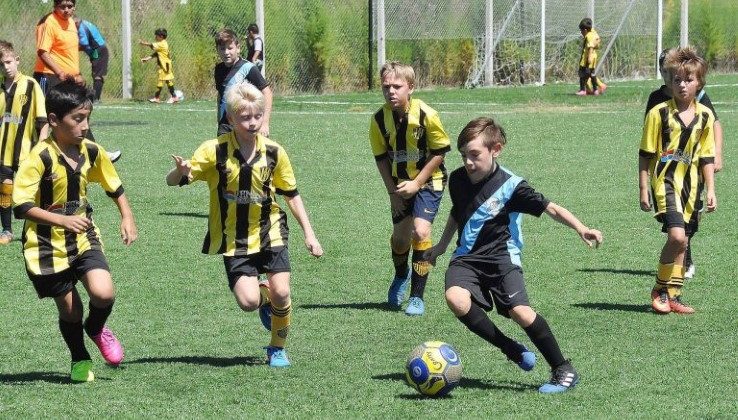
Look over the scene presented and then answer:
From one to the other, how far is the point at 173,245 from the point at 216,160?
4.41m

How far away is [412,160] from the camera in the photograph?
8.36 metres

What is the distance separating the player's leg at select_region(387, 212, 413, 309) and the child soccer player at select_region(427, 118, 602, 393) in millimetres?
2075

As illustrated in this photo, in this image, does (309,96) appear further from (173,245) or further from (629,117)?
(173,245)

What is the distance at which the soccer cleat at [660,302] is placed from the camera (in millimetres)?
8188

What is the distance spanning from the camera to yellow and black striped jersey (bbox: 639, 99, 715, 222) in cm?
822

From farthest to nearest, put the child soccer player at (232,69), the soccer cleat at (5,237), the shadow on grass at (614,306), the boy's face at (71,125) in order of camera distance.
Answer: the child soccer player at (232,69), the soccer cleat at (5,237), the shadow on grass at (614,306), the boy's face at (71,125)

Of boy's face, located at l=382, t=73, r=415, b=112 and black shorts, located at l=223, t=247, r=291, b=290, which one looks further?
boy's face, located at l=382, t=73, r=415, b=112

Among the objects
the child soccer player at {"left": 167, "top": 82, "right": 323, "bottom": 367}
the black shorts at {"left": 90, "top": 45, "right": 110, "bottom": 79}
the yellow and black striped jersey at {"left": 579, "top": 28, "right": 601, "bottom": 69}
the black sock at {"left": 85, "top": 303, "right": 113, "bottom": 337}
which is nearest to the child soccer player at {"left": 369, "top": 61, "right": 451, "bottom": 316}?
the child soccer player at {"left": 167, "top": 82, "right": 323, "bottom": 367}

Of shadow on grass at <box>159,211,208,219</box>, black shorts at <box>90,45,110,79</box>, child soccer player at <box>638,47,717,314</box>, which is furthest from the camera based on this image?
black shorts at <box>90,45,110,79</box>

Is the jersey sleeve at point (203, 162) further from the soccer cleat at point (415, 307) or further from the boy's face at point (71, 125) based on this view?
the soccer cleat at point (415, 307)

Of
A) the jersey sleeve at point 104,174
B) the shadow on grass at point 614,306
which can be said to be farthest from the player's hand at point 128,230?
the shadow on grass at point 614,306

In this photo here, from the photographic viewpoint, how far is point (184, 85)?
101ft

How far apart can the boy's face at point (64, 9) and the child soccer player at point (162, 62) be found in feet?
51.7

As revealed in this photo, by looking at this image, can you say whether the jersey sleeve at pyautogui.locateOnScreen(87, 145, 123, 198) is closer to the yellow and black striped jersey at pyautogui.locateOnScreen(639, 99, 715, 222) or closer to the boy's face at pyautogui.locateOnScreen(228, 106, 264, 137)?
the boy's face at pyautogui.locateOnScreen(228, 106, 264, 137)
